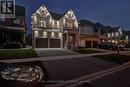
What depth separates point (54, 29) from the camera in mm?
48594

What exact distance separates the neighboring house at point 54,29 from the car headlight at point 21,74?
39.3m

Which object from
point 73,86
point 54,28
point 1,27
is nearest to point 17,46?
point 1,27

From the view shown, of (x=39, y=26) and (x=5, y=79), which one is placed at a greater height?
(x=39, y=26)

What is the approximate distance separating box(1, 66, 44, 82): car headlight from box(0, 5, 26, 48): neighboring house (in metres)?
35.2

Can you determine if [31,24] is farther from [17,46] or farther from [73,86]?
[73,86]

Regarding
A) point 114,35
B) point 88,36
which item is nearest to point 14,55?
point 88,36

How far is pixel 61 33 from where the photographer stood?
4938 centimetres

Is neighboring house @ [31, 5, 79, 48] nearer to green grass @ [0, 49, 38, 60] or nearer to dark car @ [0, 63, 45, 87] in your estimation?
green grass @ [0, 49, 38, 60]

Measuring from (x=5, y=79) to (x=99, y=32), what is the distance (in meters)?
63.3

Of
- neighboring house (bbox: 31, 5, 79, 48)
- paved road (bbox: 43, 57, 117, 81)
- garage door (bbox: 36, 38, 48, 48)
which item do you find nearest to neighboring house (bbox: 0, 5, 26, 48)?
neighboring house (bbox: 31, 5, 79, 48)

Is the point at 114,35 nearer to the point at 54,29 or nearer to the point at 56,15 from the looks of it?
the point at 56,15

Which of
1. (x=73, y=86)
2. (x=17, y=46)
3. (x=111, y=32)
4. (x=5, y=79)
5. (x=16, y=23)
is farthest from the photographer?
(x=111, y=32)

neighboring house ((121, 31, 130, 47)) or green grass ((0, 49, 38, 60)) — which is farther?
neighboring house ((121, 31, 130, 47))

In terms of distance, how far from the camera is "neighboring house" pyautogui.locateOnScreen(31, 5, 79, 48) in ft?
151
